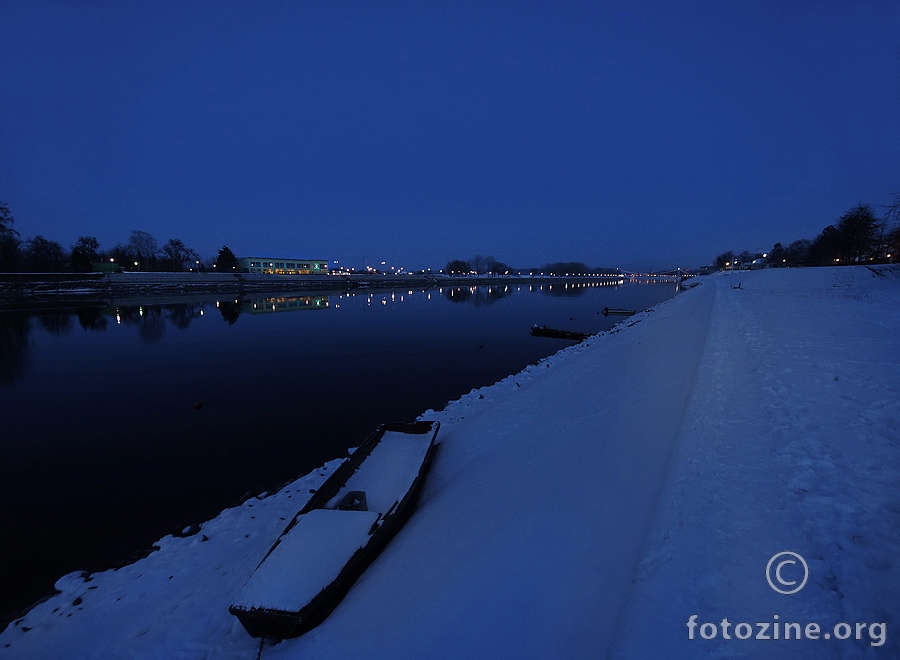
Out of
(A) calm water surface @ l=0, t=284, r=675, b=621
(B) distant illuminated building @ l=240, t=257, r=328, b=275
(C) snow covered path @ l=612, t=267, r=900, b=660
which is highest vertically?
(B) distant illuminated building @ l=240, t=257, r=328, b=275

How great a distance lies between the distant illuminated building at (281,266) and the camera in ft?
497

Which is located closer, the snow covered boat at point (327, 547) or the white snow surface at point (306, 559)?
the snow covered boat at point (327, 547)

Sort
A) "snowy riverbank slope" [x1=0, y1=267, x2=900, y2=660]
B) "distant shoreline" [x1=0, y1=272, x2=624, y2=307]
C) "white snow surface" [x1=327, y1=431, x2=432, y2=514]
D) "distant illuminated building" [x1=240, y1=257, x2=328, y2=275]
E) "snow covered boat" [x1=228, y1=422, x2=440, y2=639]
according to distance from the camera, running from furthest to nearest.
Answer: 1. "distant illuminated building" [x1=240, y1=257, x2=328, y2=275]
2. "distant shoreline" [x1=0, y1=272, x2=624, y2=307]
3. "white snow surface" [x1=327, y1=431, x2=432, y2=514]
4. "snow covered boat" [x1=228, y1=422, x2=440, y2=639]
5. "snowy riverbank slope" [x1=0, y1=267, x2=900, y2=660]

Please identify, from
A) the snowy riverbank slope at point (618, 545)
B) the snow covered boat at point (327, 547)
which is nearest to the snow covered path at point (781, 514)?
the snowy riverbank slope at point (618, 545)

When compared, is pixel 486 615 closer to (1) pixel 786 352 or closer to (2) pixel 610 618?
(2) pixel 610 618

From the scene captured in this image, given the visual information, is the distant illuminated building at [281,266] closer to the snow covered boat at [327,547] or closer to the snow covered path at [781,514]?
the snow covered boat at [327,547]

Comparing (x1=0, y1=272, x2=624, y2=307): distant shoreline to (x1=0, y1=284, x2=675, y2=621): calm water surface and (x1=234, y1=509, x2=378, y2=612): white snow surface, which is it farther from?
(x1=234, y1=509, x2=378, y2=612): white snow surface

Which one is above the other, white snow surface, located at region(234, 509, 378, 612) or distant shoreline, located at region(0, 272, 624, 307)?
distant shoreline, located at region(0, 272, 624, 307)

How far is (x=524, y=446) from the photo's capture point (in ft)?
33.5

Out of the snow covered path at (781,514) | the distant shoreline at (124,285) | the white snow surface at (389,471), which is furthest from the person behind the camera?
the distant shoreline at (124,285)

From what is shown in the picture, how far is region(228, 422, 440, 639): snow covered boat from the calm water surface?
4112 mm

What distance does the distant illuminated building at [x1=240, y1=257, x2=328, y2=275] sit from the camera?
497ft

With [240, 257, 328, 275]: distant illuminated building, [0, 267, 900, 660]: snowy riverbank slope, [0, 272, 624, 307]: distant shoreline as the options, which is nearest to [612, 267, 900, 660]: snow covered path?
[0, 267, 900, 660]: snowy riverbank slope

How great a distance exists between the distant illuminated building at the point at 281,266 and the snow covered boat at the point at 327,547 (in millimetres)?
154803
